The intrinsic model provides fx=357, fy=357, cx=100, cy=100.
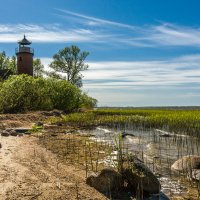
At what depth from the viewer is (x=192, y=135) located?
23391 millimetres

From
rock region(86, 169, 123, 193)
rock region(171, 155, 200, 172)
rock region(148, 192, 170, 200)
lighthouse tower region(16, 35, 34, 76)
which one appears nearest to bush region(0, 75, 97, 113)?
lighthouse tower region(16, 35, 34, 76)

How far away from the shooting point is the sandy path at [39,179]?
858 cm

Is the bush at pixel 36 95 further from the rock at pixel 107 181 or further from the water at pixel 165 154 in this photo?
the rock at pixel 107 181

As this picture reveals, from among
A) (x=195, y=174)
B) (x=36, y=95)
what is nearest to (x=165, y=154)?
(x=195, y=174)

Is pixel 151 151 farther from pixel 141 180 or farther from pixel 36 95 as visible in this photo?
pixel 36 95

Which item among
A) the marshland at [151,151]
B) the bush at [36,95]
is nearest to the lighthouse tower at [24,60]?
the bush at [36,95]

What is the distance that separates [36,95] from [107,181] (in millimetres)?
36853

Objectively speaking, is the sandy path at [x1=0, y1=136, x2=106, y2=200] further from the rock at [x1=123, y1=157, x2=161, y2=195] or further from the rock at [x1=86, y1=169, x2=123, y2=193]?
the rock at [x1=123, y1=157, x2=161, y2=195]

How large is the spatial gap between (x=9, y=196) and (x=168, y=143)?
14.7 metres

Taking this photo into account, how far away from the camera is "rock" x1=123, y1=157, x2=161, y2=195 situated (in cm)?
972

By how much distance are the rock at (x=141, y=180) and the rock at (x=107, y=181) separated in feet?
0.91

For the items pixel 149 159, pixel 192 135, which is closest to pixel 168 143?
pixel 192 135

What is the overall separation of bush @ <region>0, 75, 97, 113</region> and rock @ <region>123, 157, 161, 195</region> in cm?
3107

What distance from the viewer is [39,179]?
986cm
